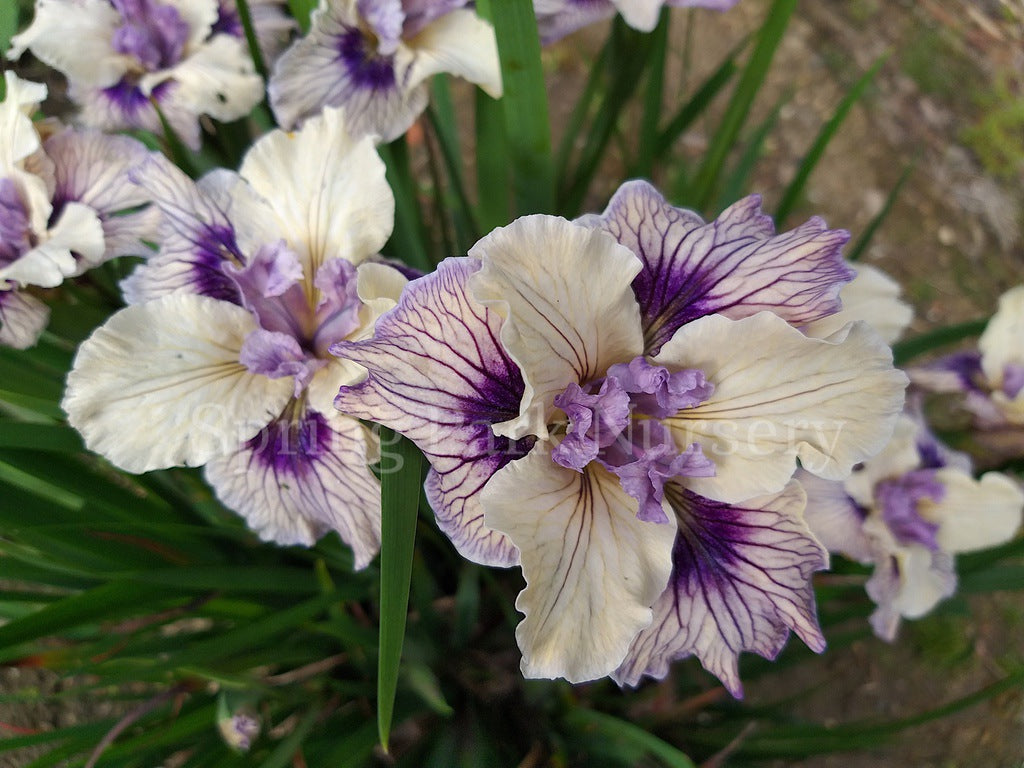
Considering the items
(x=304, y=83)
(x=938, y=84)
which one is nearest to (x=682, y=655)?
(x=304, y=83)

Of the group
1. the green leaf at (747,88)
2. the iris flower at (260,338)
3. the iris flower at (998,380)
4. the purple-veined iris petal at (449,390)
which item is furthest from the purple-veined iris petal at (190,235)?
the iris flower at (998,380)

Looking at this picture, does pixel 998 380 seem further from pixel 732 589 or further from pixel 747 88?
pixel 732 589

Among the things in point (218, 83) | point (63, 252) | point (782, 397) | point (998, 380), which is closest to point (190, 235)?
point (63, 252)

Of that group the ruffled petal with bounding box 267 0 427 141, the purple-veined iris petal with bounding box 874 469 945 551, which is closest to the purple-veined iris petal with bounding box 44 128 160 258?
the ruffled petal with bounding box 267 0 427 141

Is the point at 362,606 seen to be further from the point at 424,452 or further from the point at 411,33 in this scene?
the point at 411,33

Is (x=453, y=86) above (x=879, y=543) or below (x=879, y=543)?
below
